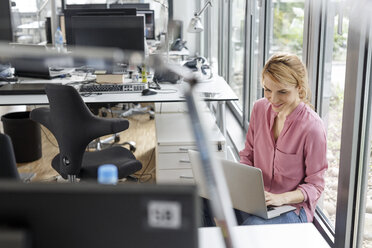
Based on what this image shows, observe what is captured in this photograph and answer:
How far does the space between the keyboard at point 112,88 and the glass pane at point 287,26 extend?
890mm

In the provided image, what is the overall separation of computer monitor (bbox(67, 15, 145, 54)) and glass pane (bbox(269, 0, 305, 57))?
1016mm

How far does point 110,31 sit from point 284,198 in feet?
7.38

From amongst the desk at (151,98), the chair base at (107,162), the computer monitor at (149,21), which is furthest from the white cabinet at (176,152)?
the computer monitor at (149,21)

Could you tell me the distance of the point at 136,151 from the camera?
4156mm

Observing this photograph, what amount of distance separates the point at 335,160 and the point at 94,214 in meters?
1.71

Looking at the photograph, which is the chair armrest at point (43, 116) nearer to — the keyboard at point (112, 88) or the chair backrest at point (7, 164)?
the keyboard at point (112, 88)

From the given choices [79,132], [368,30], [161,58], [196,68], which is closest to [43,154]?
[196,68]

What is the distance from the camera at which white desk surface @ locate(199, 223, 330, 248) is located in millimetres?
1362

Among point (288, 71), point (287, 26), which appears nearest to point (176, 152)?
point (287, 26)

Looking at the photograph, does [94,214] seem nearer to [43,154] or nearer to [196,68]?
[196,68]

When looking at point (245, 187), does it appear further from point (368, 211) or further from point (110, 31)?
point (110, 31)

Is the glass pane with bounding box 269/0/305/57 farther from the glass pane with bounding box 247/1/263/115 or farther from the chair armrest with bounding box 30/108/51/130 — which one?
the chair armrest with bounding box 30/108/51/130

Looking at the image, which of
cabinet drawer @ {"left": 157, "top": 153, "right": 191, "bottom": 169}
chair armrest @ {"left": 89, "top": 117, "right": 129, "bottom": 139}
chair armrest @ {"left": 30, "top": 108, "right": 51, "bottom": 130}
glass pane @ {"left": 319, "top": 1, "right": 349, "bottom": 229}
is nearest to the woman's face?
glass pane @ {"left": 319, "top": 1, "right": 349, "bottom": 229}

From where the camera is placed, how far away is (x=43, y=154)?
13.4ft
